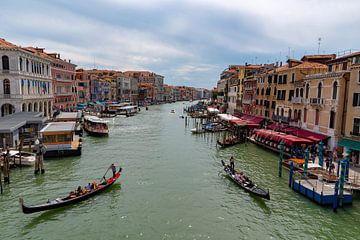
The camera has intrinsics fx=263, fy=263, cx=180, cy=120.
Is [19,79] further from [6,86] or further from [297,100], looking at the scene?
[297,100]

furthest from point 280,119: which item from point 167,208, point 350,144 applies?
point 167,208

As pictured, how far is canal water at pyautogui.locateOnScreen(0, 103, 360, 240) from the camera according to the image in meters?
13.5

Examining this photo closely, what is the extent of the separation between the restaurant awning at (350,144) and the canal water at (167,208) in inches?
219

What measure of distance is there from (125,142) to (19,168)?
49.8 ft

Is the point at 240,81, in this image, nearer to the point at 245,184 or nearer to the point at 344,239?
the point at 245,184

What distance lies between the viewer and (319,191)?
16438 millimetres

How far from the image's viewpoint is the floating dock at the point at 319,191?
1588 centimetres

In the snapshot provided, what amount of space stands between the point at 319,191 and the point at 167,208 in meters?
9.54

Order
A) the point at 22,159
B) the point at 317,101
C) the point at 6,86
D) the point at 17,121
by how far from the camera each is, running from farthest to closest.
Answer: the point at 6,86 < the point at 17,121 < the point at 317,101 < the point at 22,159

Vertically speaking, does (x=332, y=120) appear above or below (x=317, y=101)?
below

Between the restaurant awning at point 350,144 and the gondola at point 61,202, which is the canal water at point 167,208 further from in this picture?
the restaurant awning at point 350,144

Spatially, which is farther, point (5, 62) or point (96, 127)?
point (96, 127)

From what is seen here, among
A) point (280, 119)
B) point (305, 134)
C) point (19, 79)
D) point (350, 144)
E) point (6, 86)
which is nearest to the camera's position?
point (350, 144)

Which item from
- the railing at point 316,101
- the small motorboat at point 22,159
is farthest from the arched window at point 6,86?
the railing at point 316,101
